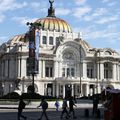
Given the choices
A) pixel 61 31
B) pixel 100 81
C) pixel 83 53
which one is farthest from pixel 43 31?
pixel 100 81

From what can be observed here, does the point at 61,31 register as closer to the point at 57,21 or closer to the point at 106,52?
the point at 57,21

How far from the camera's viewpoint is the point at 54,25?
131625 mm

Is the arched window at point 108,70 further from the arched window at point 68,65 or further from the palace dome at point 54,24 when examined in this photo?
the palace dome at point 54,24

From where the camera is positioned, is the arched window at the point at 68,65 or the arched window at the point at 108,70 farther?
the arched window at the point at 108,70

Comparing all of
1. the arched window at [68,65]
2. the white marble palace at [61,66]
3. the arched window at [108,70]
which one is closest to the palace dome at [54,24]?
the white marble palace at [61,66]

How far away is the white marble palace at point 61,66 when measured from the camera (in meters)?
118

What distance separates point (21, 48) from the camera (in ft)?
390

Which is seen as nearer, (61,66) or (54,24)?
(61,66)

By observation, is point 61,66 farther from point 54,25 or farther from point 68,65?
point 54,25

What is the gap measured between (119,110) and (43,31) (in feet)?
348

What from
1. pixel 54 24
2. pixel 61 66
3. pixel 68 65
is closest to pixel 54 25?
pixel 54 24

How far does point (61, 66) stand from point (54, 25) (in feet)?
51.1

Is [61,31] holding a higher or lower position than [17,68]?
higher

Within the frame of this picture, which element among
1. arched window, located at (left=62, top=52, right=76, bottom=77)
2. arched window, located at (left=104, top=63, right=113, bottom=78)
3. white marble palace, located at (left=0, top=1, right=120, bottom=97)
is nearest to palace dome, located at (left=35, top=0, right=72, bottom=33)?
white marble palace, located at (left=0, top=1, right=120, bottom=97)
